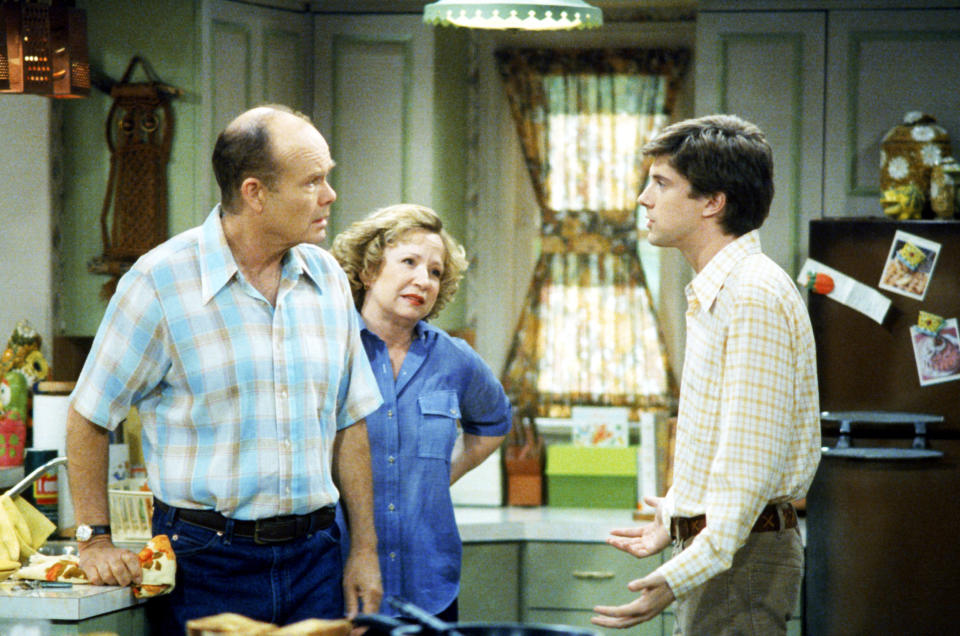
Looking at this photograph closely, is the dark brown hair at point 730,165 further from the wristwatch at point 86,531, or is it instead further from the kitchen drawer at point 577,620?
the kitchen drawer at point 577,620

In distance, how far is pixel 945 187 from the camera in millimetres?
3752

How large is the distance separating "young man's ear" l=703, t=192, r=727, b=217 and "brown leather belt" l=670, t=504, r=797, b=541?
0.48 m

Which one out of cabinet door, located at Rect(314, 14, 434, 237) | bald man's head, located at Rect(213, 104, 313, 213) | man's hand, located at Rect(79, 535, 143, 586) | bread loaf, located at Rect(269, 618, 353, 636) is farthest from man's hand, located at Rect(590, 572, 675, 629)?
cabinet door, located at Rect(314, 14, 434, 237)

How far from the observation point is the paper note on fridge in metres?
3.74

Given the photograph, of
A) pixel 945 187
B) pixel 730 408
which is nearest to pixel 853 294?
pixel 945 187

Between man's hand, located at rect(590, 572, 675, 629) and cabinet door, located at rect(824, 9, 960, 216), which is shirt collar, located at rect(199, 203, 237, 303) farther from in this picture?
cabinet door, located at rect(824, 9, 960, 216)

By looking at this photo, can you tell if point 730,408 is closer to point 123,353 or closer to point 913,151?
point 123,353

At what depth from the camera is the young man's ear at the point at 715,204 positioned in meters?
2.06

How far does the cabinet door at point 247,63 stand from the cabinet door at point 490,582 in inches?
52.2

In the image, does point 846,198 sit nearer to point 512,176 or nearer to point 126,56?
point 512,176

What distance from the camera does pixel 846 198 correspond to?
4016 millimetres

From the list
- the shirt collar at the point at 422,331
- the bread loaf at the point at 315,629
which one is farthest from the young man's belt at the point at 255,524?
the shirt collar at the point at 422,331

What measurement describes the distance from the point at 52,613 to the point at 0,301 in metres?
1.85

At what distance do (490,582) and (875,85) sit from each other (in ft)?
6.43
